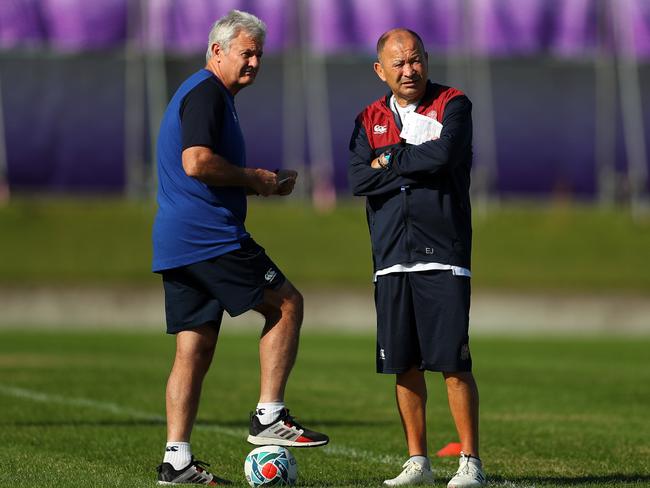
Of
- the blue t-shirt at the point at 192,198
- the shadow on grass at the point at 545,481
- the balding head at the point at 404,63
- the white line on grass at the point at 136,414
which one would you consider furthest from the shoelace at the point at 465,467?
the balding head at the point at 404,63

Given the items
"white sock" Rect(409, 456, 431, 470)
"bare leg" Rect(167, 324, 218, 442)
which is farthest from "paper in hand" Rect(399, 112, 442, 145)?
"white sock" Rect(409, 456, 431, 470)

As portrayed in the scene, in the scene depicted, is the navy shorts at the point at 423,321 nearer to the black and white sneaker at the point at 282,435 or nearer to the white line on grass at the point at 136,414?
the black and white sneaker at the point at 282,435

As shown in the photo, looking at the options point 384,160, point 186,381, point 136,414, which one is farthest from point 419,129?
point 136,414

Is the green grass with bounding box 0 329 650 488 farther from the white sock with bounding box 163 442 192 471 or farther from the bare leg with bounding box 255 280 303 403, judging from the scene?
the bare leg with bounding box 255 280 303 403

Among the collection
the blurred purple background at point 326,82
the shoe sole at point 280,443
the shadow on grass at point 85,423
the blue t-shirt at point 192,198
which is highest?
the blurred purple background at point 326,82

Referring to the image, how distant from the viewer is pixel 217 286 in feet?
22.5

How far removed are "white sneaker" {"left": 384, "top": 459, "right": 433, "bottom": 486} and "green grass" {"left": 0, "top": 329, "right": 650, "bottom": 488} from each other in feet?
0.25

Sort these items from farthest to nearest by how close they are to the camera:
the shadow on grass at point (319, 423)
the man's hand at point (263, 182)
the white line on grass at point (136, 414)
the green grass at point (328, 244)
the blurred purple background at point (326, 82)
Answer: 1. the blurred purple background at point (326, 82)
2. the green grass at point (328, 244)
3. the shadow on grass at point (319, 423)
4. the white line on grass at point (136, 414)
5. the man's hand at point (263, 182)

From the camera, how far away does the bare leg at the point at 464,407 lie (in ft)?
22.8

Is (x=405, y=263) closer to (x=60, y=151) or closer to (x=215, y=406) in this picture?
Result: (x=215, y=406)

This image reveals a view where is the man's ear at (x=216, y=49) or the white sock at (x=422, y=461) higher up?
the man's ear at (x=216, y=49)

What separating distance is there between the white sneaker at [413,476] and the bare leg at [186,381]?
105 centimetres

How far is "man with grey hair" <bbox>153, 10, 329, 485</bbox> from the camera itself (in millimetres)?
6809

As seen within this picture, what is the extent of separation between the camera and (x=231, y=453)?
8.67 m
